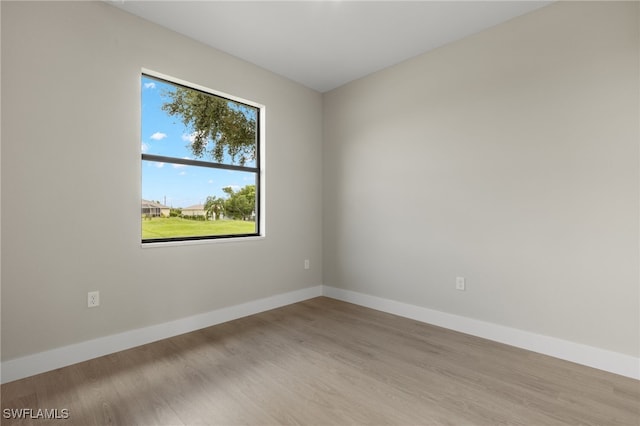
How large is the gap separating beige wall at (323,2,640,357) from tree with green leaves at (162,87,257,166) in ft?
4.32

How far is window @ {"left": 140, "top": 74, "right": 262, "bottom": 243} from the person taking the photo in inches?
107

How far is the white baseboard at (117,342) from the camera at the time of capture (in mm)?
1975

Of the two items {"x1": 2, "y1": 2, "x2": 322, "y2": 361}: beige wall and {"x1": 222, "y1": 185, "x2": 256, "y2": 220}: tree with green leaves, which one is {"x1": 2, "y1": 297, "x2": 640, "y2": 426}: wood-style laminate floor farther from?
{"x1": 222, "y1": 185, "x2": 256, "y2": 220}: tree with green leaves

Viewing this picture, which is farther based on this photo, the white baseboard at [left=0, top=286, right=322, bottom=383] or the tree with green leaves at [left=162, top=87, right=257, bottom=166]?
the tree with green leaves at [left=162, top=87, right=257, bottom=166]

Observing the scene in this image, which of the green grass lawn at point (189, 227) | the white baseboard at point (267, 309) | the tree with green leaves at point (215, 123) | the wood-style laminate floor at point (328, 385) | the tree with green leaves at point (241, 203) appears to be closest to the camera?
the wood-style laminate floor at point (328, 385)

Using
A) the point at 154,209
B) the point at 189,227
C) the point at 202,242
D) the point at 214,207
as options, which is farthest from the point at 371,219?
the point at 154,209

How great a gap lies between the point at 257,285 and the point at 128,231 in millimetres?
1406

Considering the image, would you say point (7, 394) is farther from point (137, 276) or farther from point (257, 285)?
point (257, 285)

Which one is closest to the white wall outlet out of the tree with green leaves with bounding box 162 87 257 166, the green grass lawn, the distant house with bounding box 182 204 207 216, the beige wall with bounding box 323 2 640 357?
the green grass lawn

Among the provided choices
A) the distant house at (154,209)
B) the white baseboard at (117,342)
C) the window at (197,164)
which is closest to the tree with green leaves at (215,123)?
the window at (197,164)

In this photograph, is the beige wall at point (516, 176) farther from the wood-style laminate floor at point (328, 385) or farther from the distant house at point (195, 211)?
the distant house at point (195, 211)

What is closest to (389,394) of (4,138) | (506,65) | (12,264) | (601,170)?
(601,170)

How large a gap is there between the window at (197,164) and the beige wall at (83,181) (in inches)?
6.8

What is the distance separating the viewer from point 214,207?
317cm
